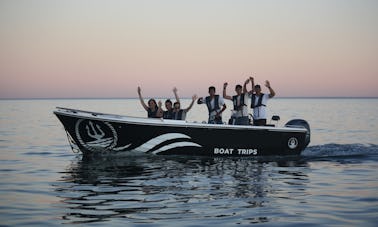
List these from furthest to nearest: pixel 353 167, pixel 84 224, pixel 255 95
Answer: pixel 255 95
pixel 353 167
pixel 84 224

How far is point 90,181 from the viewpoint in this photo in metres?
12.9

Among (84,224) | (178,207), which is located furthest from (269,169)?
(84,224)

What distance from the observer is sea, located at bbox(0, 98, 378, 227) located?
29.6ft

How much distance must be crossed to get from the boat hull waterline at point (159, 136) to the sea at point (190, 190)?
0.31 m

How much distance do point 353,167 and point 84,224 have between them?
32.1 feet

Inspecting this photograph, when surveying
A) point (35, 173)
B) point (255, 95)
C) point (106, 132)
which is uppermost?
point (255, 95)

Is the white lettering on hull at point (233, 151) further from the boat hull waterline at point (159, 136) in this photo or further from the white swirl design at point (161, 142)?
the white swirl design at point (161, 142)

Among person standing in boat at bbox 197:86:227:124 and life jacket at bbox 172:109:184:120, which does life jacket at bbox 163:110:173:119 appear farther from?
person standing in boat at bbox 197:86:227:124

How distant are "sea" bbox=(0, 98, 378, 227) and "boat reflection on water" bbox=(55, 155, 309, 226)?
2 centimetres

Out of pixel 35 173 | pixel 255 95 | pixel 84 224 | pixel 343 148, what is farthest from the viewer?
pixel 343 148

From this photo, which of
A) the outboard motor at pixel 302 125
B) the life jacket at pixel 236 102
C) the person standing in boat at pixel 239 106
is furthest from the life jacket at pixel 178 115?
the outboard motor at pixel 302 125

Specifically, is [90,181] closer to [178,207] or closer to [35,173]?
[35,173]

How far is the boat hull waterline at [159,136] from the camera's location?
16.2 meters

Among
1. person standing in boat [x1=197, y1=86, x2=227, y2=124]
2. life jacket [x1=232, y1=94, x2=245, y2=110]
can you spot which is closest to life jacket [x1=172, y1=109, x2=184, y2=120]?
person standing in boat [x1=197, y1=86, x2=227, y2=124]
